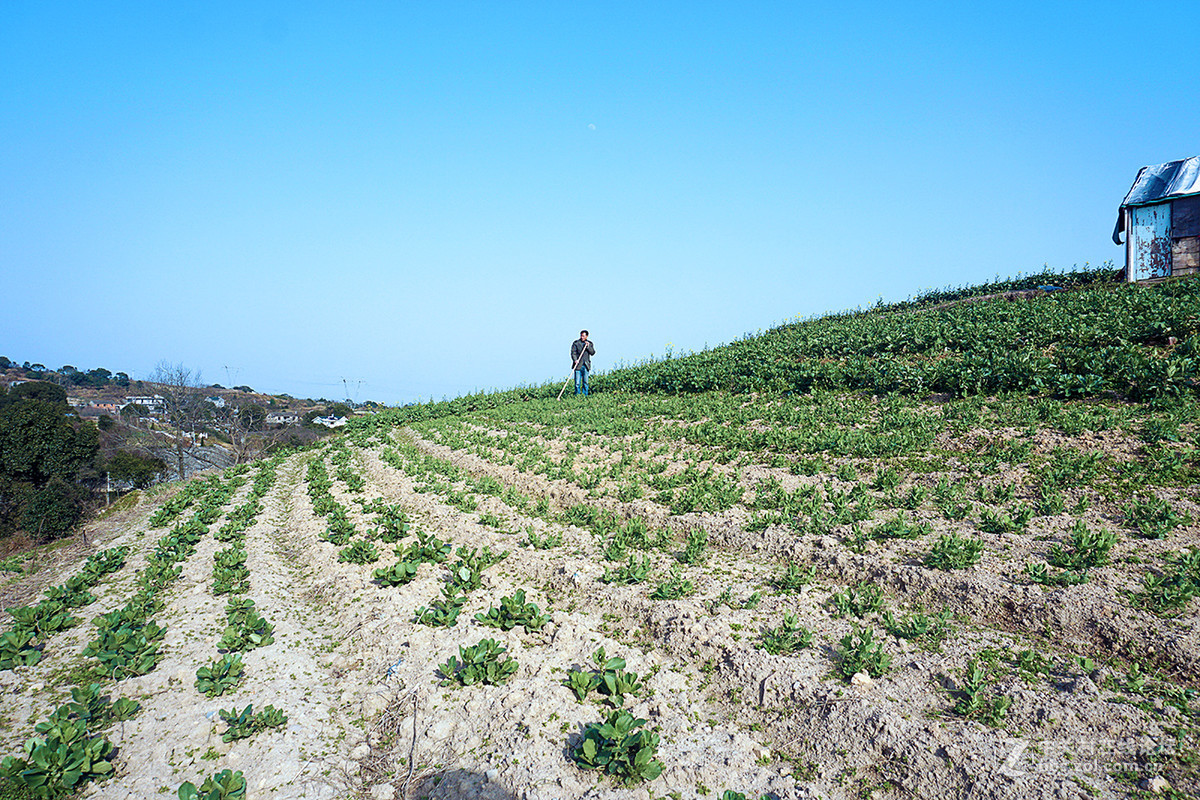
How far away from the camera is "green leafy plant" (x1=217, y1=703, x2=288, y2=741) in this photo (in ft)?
13.8

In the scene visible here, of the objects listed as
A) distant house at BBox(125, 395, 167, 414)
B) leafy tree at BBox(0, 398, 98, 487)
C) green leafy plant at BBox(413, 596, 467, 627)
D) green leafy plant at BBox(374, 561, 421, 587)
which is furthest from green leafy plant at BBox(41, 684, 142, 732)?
distant house at BBox(125, 395, 167, 414)

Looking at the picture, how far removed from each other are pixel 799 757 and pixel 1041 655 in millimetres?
1993

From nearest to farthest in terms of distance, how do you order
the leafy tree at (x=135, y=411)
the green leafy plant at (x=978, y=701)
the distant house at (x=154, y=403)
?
the green leafy plant at (x=978, y=701) < the distant house at (x=154, y=403) < the leafy tree at (x=135, y=411)

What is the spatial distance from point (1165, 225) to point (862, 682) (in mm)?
22407

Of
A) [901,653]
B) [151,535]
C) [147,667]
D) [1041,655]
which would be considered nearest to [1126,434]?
[1041,655]

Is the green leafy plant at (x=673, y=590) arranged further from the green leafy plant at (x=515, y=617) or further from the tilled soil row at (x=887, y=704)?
the green leafy plant at (x=515, y=617)

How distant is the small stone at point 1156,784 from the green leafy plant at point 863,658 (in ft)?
4.50

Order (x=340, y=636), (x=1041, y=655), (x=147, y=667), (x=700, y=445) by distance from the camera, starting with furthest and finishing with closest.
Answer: (x=700, y=445) < (x=340, y=636) < (x=147, y=667) < (x=1041, y=655)

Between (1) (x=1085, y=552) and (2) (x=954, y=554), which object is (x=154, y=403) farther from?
(1) (x=1085, y=552)

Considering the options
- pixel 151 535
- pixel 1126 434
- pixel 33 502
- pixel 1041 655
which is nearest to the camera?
pixel 1041 655

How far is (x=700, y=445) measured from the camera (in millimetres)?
11117

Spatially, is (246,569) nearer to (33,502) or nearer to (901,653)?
(901,653)

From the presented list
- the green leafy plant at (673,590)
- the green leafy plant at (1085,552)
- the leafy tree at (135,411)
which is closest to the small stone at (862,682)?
the green leafy plant at (673,590)

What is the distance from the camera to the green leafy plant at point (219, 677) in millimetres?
4773
